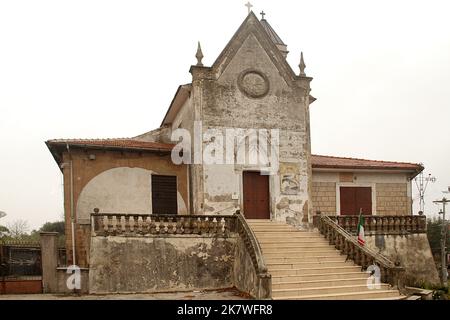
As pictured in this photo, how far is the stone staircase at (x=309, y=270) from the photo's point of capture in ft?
45.9

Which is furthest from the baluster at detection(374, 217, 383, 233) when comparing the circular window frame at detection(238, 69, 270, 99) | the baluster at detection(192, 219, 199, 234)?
the baluster at detection(192, 219, 199, 234)

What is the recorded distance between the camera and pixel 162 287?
16.0m

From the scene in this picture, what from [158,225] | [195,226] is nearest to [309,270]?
[195,226]

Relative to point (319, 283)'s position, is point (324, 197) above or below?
above

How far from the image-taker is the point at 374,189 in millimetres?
23250

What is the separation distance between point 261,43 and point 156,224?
977 centimetres

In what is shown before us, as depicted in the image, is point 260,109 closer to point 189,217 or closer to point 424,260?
point 189,217

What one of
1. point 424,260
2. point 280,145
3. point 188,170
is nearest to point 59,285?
point 188,170

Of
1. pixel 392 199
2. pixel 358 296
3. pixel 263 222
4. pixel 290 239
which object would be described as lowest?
pixel 358 296

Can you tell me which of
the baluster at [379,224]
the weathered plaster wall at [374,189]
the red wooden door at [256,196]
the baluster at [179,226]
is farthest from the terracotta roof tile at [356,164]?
the baluster at [179,226]

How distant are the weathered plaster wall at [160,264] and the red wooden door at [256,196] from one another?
124 inches

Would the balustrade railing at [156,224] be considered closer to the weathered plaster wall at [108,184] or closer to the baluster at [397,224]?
the weathered plaster wall at [108,184]

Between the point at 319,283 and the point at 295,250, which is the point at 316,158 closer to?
the point at 295,250

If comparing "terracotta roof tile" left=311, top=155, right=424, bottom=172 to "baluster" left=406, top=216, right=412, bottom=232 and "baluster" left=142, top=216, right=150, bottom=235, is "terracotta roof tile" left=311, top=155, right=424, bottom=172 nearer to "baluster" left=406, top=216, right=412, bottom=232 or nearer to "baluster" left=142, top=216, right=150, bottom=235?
"baluster" left=406, top=216, right=412, bottom=232
